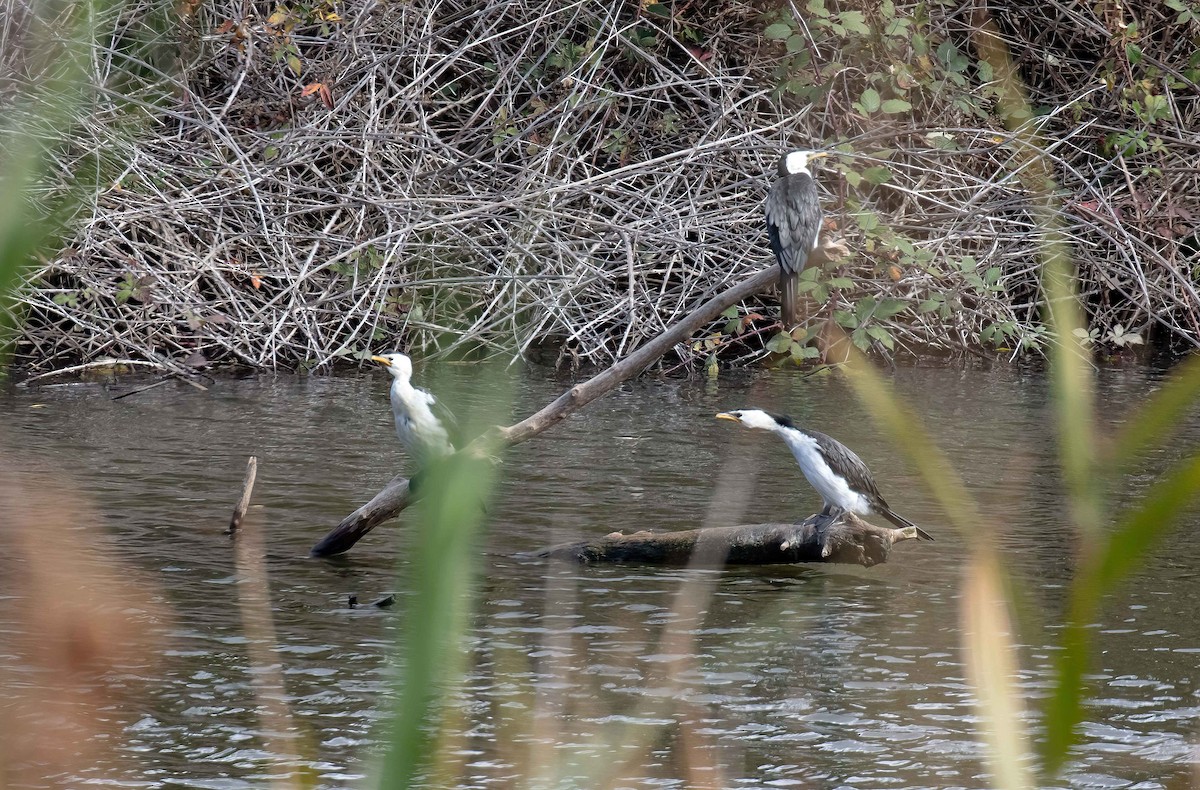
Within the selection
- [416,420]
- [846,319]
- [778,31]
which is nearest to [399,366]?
[416,420]

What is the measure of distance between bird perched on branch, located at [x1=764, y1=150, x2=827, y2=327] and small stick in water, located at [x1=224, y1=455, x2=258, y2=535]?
3029mm

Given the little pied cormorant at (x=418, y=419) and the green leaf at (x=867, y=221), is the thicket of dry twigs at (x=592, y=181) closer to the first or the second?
the green leaf at (x=867, y=221)

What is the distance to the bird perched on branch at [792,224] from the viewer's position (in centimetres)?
855

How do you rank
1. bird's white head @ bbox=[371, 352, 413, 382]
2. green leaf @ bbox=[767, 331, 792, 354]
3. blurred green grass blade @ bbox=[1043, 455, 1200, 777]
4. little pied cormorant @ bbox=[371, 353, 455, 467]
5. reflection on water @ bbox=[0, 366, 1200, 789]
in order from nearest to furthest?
blurred green grass blade @ bbox=[1043, 455, 1200, 777]
reflection on water @ bbox=[0, 366, 1200, 789]
little pied cormorant @ bbox=[371, 353, 455, 467]
bird's white head @ bbox=[371, 352, 413, 382]
green leaf @ bbox=[767, 331, 792, 354]

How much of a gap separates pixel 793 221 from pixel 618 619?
355cm

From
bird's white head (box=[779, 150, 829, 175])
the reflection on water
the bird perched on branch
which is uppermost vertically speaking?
bird's white head (box=[779, 150, 829, 175])

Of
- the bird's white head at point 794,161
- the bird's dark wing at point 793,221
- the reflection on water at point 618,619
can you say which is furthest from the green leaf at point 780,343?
the bird's dark wing at point 793,221

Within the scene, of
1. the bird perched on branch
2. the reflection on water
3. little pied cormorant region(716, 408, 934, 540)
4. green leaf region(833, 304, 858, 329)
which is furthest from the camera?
green leaf region(833, 304, 858, 329)

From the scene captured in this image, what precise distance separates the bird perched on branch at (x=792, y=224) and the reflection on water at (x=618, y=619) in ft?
3.69

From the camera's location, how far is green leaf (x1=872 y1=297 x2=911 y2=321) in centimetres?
1225

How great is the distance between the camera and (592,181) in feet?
40.2

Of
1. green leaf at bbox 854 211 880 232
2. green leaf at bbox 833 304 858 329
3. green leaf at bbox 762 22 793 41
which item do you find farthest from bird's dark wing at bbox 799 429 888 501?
green leaf at bbox 762 22 793 41

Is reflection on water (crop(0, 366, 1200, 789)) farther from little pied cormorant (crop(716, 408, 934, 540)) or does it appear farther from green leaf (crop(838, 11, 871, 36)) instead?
green leaf (crop(838, 11, 871, 36))

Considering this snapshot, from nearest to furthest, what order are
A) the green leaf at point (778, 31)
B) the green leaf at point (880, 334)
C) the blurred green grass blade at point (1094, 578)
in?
the blurred green grass blade at point (1094, 578) < the green leaf at point (880, 334) < the green leaf at point (778, 31)
